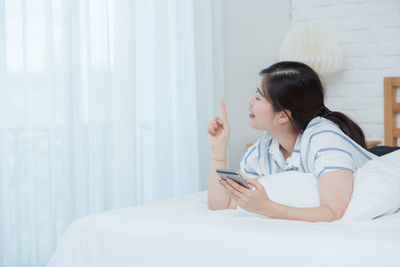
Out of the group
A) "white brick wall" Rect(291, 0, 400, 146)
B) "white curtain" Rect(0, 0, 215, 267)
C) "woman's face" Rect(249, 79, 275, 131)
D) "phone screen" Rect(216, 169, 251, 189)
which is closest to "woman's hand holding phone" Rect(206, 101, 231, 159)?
"woman's face" Rect(249, 79, 275, 131)

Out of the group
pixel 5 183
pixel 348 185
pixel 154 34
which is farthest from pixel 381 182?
pixel 154 34

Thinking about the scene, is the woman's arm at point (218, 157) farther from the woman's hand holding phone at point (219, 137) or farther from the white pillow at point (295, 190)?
the white pillow at point (295, 190)

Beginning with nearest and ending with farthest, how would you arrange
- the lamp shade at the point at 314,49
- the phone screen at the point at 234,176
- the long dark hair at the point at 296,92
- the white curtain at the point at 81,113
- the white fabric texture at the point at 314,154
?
1. the phone screen at the point at 234,176
2. the white fabric texture at the point at 314,154
3. the long dark hair at the point at 296,92
4. the white curtain at the point at 81,113
5. the lamp shade at the point at 314,49

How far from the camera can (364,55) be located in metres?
3.32

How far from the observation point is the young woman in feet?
4.18

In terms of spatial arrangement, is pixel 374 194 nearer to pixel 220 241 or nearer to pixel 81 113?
pixel 220 241

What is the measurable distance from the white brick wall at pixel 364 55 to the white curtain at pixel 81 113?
1156 millimetres

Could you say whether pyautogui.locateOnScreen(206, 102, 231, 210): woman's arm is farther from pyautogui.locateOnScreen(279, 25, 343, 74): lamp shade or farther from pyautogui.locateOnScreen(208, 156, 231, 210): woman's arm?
pyautogui.locateOnScreen(279, 25, 343, 74): lamp shade

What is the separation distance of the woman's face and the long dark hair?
15mm

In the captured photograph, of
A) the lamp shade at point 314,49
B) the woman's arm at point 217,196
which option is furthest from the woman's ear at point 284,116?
the lamp shade at point 314,49

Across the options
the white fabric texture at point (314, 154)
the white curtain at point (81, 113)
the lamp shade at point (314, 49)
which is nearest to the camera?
the white fabric texture at point (314, 154)

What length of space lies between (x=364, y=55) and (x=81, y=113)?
2051 mm

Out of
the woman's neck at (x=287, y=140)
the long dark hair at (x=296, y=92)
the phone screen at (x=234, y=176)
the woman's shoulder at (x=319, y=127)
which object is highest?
the long dark hair at (x=296, y=92)

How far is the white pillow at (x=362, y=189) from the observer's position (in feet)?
4.17
